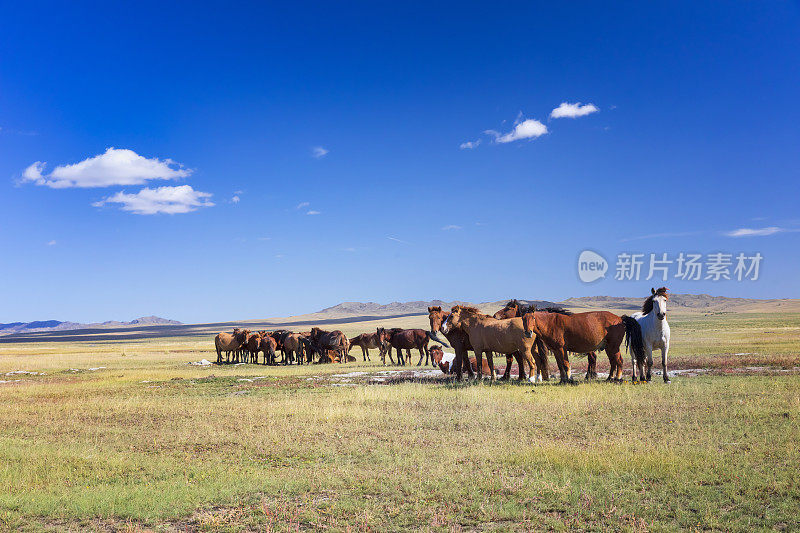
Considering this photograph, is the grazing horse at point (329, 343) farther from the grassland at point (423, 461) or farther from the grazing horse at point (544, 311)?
the grassland at point (423, 461)

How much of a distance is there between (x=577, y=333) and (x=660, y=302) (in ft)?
9.41

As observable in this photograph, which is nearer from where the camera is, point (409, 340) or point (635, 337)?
point (635, 337)

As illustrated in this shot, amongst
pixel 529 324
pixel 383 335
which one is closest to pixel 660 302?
pixel 529 324

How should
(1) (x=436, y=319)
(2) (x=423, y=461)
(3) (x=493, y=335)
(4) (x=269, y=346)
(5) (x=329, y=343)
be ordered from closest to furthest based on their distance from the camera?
(2) (x=423, y=461) < (3) (x=493, y=335) < (1) (x=436, y=319) < (4) (x=269, y=346) < (5) (x=329, y=343)

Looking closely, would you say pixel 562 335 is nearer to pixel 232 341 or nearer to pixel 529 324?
pixel 529 324

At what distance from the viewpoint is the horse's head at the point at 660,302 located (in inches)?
679

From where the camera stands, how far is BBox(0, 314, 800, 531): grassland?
22.5ft

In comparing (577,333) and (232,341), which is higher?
(577,333)

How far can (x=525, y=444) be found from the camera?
9.98 metres

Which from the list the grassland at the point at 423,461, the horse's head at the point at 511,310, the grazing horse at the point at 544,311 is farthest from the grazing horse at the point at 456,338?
the grassland at the point at 423,461

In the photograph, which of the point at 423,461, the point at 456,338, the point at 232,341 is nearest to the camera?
the point at 423,461

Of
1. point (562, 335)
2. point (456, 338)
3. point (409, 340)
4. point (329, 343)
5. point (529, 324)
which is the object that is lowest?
point (329, 343)

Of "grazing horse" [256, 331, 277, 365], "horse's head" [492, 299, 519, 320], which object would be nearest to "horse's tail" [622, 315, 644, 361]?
"horse's head" [492, 299, 519, 320]

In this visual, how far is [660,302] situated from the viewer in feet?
57.0
